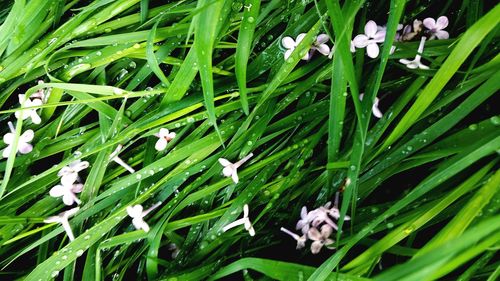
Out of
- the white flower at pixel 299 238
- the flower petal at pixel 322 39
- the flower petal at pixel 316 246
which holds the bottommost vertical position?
the flower petal at pixel 316 246

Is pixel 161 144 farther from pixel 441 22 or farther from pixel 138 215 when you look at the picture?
pixel 441 22

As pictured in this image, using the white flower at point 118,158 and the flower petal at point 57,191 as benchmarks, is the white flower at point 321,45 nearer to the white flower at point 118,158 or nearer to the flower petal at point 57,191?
the white flower at point 118,158

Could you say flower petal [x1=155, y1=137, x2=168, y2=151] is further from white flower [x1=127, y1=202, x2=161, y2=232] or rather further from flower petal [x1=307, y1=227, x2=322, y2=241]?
flower petal [x1=307, y1=227, x2=322, y2=241]

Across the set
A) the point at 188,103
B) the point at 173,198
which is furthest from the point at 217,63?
the point at 173,198

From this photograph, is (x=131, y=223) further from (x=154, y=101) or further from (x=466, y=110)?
(x=466, y=110)

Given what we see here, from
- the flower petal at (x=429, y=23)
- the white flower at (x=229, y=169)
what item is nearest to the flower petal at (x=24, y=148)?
the white flower at (x=229, y=169)

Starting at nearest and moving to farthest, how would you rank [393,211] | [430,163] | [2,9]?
[393,211], [430,163], [2,9]

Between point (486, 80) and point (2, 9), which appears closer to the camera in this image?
point (486, 80)
